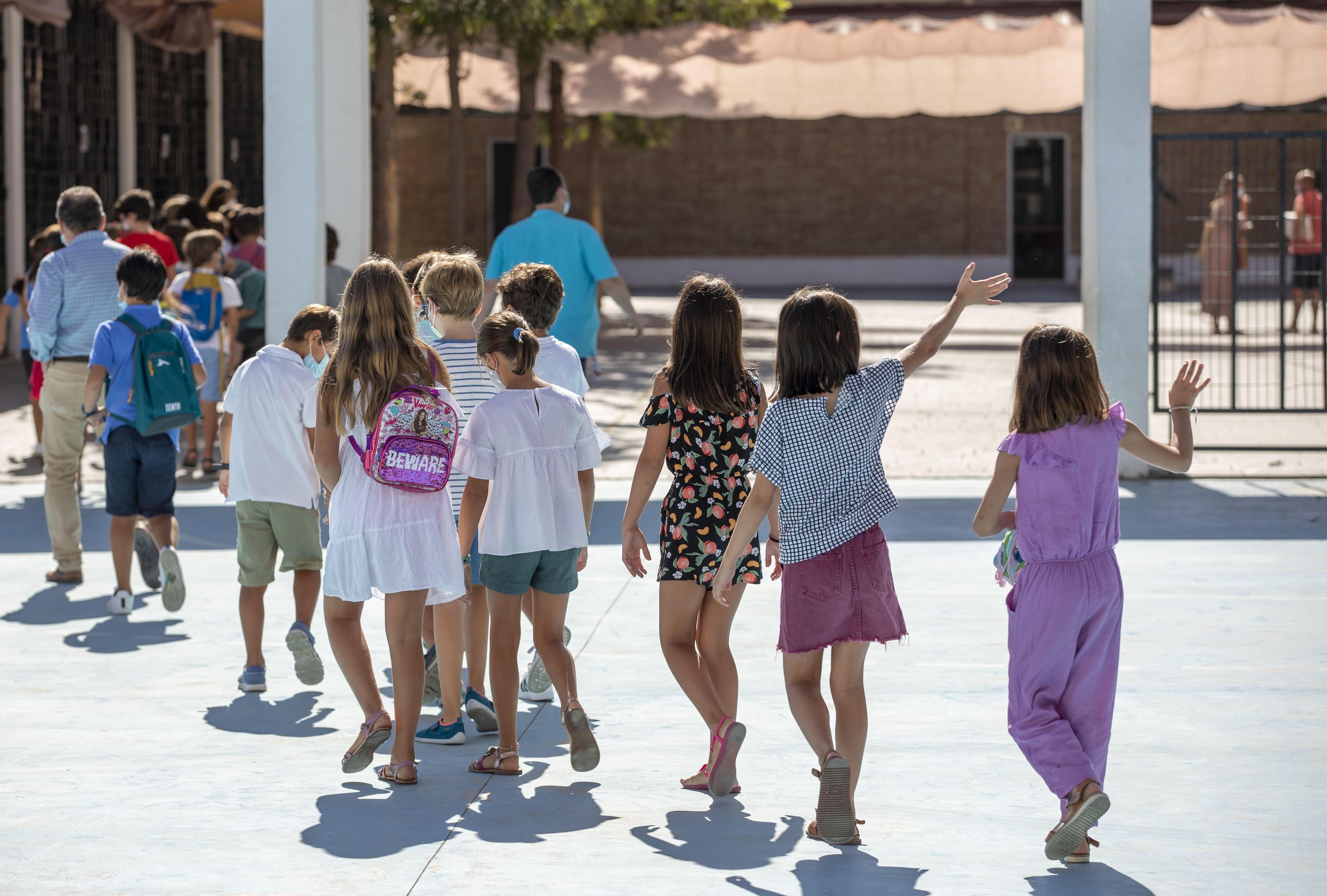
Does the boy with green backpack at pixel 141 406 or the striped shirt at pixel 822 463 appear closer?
the striped shirt at pixel 822 463

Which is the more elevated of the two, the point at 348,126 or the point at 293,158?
the point at 348,126

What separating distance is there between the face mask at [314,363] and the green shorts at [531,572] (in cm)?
133

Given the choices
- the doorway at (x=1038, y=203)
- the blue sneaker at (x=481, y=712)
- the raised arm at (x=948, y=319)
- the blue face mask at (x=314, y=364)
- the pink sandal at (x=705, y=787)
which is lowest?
the pink sandal at (x=705, y=787)

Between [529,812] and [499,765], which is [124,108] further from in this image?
[529,812]

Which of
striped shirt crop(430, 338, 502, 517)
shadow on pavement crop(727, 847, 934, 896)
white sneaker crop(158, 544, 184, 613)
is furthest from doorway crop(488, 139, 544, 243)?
shadow on pavement crop(727, 847, 934, 896)

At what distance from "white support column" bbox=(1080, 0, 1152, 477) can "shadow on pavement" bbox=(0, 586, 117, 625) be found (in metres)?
6.41

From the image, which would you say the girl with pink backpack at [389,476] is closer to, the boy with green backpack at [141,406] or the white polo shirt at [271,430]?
the white polo shirt at [271,430]

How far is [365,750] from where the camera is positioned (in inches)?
198

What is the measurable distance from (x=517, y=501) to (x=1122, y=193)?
6922mm

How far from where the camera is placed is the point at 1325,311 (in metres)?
12.3

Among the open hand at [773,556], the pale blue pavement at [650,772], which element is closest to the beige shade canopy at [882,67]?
the pale blue pavement at [650,772]

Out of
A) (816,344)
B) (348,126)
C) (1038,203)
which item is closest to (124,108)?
(348,126)

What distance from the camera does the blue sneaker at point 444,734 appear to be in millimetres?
5551

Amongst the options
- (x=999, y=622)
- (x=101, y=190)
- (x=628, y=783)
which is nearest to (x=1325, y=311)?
(x=999, y=622)
